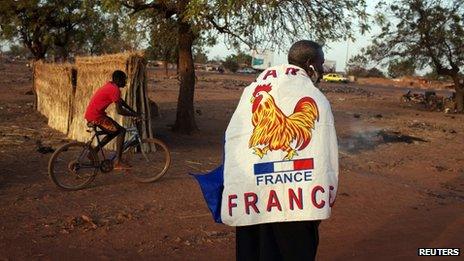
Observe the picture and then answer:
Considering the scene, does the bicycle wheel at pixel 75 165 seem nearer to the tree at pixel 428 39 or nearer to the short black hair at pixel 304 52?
the short black hair at pixel 304 52

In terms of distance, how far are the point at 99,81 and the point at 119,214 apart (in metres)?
5.41

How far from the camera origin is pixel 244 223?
9.16 feet

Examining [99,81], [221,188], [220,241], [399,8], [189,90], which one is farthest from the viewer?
[399,8]

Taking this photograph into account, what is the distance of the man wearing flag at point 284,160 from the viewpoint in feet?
8.61

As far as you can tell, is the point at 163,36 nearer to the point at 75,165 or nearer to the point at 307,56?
the point at 75,165

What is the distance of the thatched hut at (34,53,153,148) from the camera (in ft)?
31.4

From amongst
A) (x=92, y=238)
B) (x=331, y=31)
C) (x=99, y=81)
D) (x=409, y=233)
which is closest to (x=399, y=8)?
(x=331, y=31)

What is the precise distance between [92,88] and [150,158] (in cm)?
416

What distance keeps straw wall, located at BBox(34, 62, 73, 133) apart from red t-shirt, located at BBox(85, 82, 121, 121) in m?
5.67

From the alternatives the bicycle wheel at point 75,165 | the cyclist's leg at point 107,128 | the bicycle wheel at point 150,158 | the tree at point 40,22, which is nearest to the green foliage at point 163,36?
the bicycle wheel at point 150,158

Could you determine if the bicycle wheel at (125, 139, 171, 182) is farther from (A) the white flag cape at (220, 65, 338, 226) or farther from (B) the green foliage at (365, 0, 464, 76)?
(B) the green foliage at (365, 0, 464, 76)

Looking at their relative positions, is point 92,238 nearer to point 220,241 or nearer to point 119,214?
point 119,214

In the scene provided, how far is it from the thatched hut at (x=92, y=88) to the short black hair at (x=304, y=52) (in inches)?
278

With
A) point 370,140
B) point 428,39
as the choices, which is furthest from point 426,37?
point 370,140
